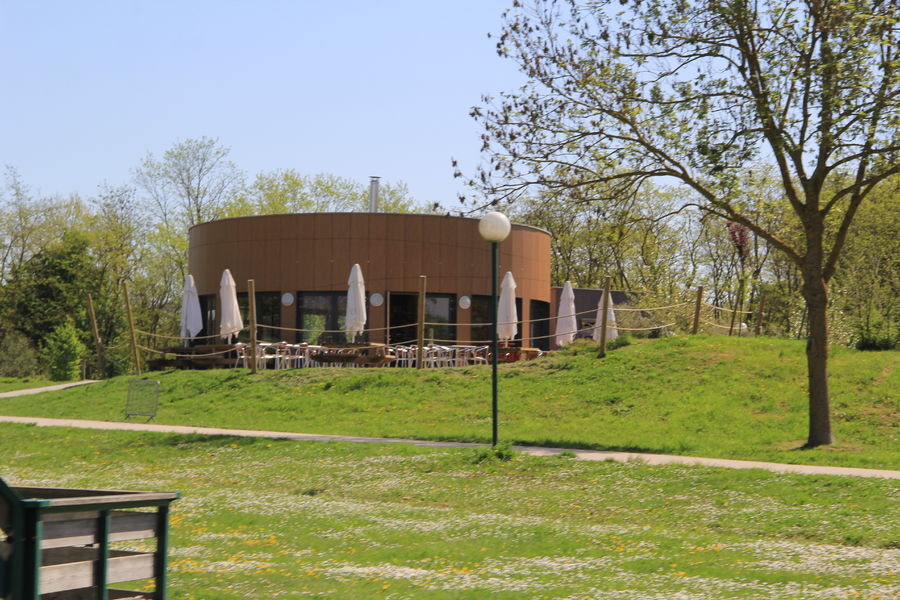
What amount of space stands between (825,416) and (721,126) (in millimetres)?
5000

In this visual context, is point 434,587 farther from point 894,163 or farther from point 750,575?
point 894,163

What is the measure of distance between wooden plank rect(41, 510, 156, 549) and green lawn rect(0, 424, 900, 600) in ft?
4.09

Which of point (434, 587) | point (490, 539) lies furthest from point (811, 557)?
point (434, 587)

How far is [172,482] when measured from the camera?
13.5 m

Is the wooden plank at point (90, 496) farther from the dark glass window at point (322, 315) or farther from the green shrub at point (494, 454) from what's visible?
the dark glass window at point (322, 315)

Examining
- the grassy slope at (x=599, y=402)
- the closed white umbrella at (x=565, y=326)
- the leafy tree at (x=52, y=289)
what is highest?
the leafy tree at (x=52, y=289)

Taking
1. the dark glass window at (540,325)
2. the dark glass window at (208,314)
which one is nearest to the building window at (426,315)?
the dark glass window at (540,325)

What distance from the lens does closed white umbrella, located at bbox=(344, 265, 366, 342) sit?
26688mm

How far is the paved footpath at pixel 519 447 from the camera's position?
1279 cm

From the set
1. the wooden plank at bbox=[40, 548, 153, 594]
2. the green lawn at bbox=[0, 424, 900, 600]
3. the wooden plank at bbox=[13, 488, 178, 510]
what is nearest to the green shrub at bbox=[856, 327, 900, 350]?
the green lawn at bbox=[0, 424, 900, 600]

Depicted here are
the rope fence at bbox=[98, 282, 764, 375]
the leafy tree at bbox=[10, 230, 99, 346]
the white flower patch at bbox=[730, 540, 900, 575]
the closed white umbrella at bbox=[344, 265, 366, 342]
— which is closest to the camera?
the white flower patch at bbox=[730, 540, 900, 575]

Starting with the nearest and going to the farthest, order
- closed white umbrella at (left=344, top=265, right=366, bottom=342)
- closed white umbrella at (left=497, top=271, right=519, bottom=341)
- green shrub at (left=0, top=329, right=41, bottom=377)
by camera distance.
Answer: closed white umbrella at (left=344, top=265, right=366, bottom=342) → closed white umbrella at (left=497, top=271, right=519, bottom=341) → green shrub at (left=0, top=329, right=41, bottom=377)

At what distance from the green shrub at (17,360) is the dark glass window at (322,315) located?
16.8 m

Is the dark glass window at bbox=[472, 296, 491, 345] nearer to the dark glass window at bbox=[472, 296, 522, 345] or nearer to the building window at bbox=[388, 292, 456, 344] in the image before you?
the dark glass window at bbox=[472, 296, 522, 345]
